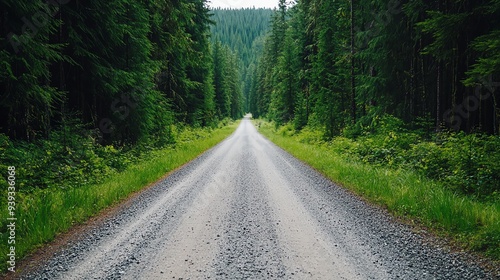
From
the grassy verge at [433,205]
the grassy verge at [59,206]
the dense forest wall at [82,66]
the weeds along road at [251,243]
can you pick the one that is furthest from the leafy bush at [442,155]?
the dense forest wall at [82,66]

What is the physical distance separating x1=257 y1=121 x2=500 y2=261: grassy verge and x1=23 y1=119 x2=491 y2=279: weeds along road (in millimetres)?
468

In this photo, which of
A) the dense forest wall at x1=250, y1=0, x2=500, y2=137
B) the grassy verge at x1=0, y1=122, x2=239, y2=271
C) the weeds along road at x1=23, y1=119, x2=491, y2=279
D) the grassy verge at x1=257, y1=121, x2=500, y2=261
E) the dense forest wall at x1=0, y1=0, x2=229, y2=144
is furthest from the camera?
the dense forest wall at x1=250, y1=0, x2=500, y2=137

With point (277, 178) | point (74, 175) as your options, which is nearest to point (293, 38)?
point (277, 178)

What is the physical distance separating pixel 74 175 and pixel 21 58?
10.7 feet

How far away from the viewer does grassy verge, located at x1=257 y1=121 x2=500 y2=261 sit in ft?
14.6

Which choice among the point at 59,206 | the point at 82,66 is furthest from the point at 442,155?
the point at 82,66

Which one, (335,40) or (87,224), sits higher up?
(335,40)

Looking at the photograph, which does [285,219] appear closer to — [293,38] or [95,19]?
[95,19]

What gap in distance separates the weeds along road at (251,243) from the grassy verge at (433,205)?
47 cm

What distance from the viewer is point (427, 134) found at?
498 inches

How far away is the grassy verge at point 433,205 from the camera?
4449 millimetres

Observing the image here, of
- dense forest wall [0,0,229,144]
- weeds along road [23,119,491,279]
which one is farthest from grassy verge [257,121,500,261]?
dense forest wall [0,0,229,144]

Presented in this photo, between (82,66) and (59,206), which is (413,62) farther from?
(59,206)

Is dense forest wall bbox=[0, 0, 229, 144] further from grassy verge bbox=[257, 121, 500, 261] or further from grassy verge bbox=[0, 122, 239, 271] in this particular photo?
grassy verge bbox=[257, 121, 500, 261]
